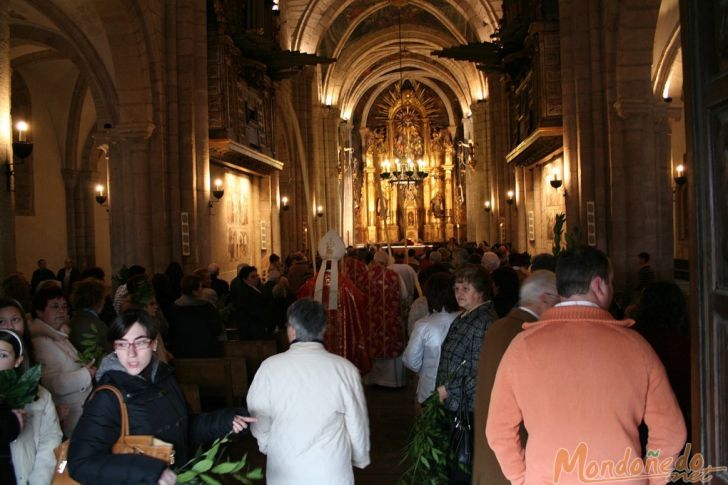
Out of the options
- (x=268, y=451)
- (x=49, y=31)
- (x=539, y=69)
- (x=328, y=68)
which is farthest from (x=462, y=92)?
(x=268, y=451)

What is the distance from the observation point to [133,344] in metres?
2.94

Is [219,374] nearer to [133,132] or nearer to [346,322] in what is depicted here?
[346,322]

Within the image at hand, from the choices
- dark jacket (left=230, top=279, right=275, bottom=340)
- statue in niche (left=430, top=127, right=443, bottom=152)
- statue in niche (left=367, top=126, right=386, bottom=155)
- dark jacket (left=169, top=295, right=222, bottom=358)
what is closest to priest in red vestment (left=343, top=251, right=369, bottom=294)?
dark jacket (left=230, top=279, right=275, bottom=340)

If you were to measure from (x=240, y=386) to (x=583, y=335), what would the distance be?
4.27m

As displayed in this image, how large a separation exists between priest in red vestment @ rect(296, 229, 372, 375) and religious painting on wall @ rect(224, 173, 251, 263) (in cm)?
785

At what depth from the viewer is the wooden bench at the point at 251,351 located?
7.10m

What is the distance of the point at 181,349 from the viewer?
682 cm

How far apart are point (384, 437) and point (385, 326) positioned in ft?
Result: 7.35

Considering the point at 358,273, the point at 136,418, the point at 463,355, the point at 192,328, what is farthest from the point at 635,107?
the point at 136,418

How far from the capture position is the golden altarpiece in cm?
4309

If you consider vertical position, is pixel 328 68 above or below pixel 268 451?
above

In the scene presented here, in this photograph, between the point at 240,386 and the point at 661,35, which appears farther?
the point at 661,35

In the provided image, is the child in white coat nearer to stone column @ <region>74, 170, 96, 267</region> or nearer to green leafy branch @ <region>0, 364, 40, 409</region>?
green leafy branch @ <region>0, 364, 40, 409</region>

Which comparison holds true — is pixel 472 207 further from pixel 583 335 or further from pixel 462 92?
pixel 583 335
